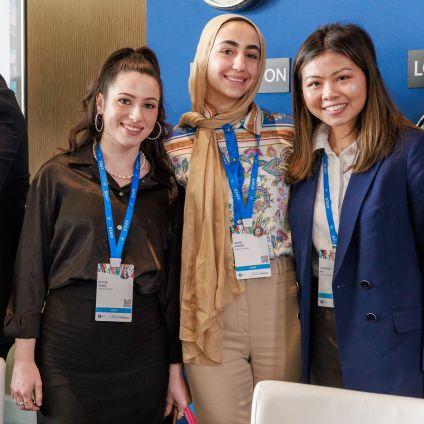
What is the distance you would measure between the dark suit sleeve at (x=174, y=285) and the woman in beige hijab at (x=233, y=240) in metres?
0.03

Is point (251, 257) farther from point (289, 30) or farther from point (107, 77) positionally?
point (289, 30)

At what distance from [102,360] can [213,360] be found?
388 mm

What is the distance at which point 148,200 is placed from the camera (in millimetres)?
2051

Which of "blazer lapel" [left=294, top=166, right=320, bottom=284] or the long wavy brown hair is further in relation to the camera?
"blazer lapel" [left=294, top=166, right=320, bottom=284]

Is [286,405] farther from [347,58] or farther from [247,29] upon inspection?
[247,29]

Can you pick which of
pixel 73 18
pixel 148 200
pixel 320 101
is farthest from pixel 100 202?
pixel 73 18

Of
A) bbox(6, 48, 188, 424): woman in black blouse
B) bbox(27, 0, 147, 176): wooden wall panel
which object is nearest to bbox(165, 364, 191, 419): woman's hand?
bbox(6, 48, 188, 424): woman in black blouse

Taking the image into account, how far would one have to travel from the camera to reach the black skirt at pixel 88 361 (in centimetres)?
191

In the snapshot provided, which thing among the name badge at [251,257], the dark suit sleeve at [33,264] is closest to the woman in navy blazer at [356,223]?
the name badge at [251,257]

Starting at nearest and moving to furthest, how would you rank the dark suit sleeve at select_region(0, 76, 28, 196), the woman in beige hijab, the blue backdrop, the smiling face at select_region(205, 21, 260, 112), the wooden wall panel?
the dark suit sleeve at select_region(0, 76, 28, 196) < the woman in beige hijab < the smiling face at select_region(205, 21, 260, 112) < the blue backdrop < the wooden wall panel

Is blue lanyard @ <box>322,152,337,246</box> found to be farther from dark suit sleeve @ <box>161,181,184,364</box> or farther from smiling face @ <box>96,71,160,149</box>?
smiling face @ <box>96,71,160,149</box>

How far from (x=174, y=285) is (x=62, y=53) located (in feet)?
6.00

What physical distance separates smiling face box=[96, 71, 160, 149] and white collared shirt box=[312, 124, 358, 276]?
60cm

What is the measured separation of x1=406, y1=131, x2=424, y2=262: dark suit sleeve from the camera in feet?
6.28
